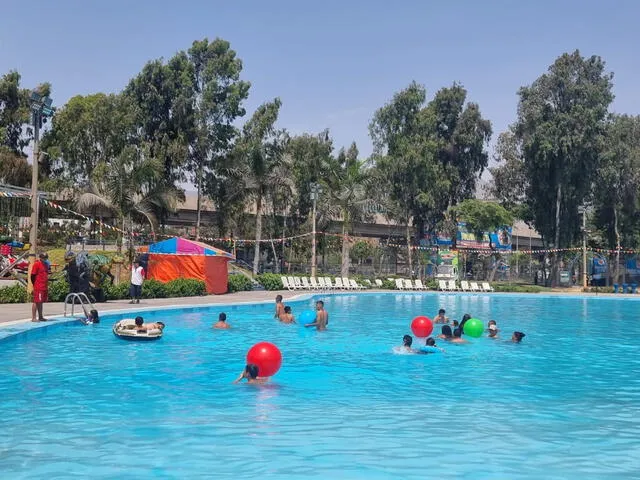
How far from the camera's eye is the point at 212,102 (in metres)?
41.0

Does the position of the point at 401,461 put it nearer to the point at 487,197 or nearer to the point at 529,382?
the point at 529,382

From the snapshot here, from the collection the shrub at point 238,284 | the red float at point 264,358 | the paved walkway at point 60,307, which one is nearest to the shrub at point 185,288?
the paved walkway at point 60,307

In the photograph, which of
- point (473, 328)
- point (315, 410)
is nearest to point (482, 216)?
point (473, 328)

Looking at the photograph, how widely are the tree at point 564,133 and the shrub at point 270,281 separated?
24460 millimetres

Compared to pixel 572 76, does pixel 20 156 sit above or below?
below

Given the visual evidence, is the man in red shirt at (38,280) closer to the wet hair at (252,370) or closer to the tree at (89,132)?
the wet hair at (252,370)

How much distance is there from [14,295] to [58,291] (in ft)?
4.57

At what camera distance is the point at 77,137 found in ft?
128

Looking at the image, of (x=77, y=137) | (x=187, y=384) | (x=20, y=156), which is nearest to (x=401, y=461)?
(x=187, y=384)

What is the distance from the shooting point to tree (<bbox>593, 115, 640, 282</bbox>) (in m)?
49.6

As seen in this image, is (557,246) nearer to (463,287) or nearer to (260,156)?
(463,287)

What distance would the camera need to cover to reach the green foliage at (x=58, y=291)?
21.1m

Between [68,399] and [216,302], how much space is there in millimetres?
15757

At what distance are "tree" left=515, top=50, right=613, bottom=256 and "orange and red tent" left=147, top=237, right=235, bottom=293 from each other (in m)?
29.8
